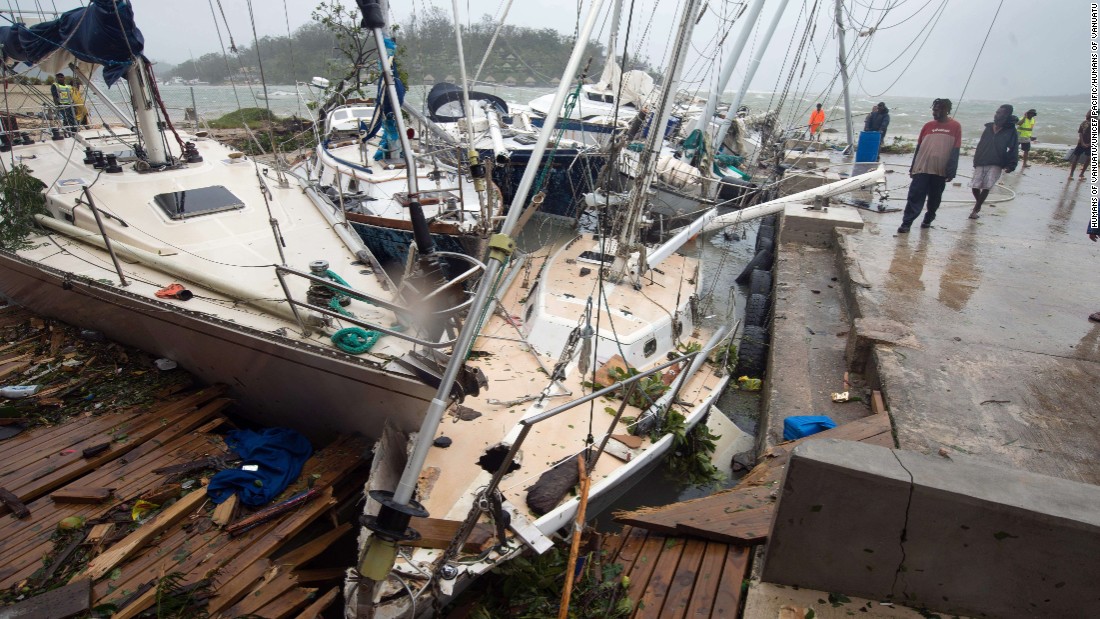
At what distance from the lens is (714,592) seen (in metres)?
3.31

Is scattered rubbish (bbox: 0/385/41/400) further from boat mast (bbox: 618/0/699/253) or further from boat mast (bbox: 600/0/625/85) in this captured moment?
boat mast (bbox: 600/0/625/85)

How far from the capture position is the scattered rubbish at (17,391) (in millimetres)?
5586

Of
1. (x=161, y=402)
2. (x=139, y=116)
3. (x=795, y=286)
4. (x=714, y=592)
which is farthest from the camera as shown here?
(x=795, y=286)

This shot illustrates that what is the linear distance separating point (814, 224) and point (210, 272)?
30.3 feet

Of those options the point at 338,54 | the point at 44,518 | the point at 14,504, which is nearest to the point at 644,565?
the point at 44,518

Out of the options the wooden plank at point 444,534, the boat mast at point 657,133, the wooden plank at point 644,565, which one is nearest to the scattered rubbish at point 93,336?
the wooden plank at point 444,534

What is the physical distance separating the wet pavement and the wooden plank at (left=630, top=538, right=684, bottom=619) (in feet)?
6.87

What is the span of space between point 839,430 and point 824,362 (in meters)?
2.06

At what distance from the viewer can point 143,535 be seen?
426cm

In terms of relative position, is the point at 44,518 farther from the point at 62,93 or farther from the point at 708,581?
the point at 62,93

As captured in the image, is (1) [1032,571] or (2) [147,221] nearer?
(1) [1032,571]

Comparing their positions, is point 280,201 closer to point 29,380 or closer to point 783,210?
point 29,380

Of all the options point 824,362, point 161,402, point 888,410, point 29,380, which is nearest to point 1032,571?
point 888,410

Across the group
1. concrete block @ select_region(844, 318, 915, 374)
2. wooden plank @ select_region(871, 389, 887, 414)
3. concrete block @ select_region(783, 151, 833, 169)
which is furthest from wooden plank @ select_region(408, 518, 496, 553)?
concrete block @ select_region(783, 151, 833, 169)
